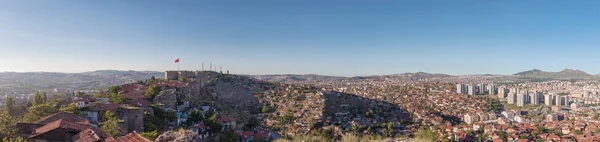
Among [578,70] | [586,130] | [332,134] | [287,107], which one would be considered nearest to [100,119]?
[332,134]

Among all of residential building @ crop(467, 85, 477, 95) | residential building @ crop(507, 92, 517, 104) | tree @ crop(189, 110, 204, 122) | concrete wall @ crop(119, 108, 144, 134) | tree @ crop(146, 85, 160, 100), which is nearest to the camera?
concrete wall @ crop(119, 108, 144, 134)

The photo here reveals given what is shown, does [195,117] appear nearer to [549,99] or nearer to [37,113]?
[37,113]

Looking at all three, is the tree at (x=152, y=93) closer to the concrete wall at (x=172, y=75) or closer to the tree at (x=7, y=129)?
the tree at (x=7, y=129)

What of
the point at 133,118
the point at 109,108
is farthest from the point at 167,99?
the point at 133,118

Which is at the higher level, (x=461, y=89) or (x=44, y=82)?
(x=44, y=82)

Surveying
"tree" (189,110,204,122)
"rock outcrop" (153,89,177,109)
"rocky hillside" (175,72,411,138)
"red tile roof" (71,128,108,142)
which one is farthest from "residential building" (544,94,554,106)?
"red tile roof" (71,128,108,142)

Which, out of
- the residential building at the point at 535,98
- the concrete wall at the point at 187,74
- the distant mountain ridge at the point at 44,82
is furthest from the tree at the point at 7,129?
the residential building at the point at 535,98

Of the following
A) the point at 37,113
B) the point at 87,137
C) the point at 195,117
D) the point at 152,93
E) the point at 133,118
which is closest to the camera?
the point at 87,137

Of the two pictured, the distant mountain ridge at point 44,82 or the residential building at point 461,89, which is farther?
the residential building at point 461,89

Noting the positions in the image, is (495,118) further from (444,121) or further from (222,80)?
(222,80)

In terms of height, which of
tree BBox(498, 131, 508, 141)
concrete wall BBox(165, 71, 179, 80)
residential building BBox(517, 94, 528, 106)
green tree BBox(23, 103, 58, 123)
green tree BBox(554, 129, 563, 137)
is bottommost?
green tree BBox(554, 129, 563, 137)

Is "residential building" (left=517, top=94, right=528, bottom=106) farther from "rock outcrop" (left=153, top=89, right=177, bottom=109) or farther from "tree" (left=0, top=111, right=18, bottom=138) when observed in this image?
"tree" (left=0, top=111, right=18, bottom=138)

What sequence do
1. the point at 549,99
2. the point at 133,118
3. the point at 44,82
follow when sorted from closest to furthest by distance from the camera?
the point at 133,118, the point at 549,99, the point at 44,82

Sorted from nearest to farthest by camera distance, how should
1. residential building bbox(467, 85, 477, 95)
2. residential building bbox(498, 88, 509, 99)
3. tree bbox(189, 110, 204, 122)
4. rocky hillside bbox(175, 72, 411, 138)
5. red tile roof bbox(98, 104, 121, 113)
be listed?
red tile roof bbox(98, 104, 121, 113) → tree bbox(189, 110, 204, 122) → rocky hillside bbox(175, 72, 411, 138) → residential building bbox(498, 88, 509, 99) → residential building bbox(467, 85, 477, 95)
